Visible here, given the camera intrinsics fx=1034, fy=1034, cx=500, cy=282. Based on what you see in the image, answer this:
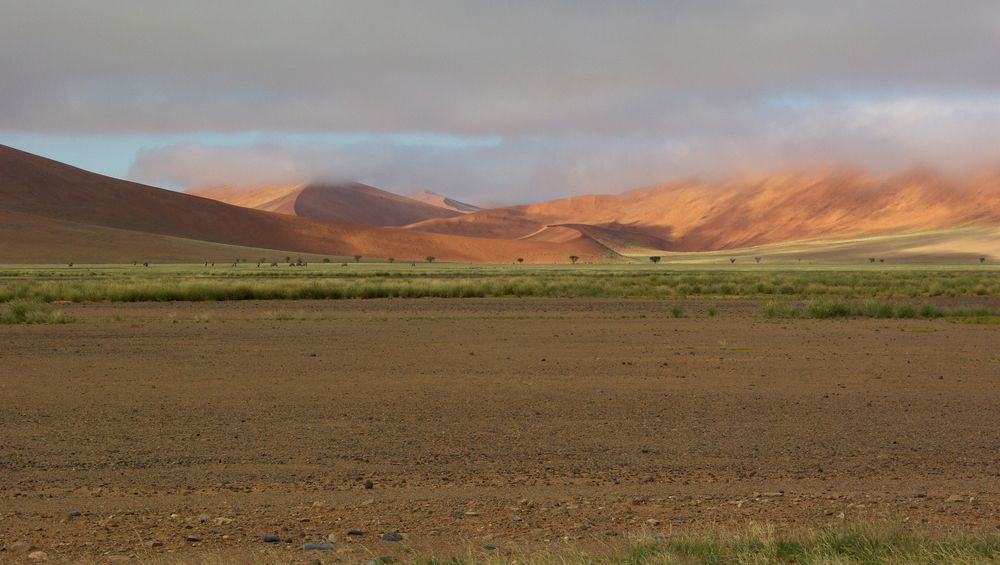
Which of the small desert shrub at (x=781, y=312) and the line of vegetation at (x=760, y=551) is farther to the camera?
the small desert shrub at (x=781, y=312)

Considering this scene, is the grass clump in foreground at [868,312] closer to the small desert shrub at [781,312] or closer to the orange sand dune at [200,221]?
the small desert shrub at [781,312]

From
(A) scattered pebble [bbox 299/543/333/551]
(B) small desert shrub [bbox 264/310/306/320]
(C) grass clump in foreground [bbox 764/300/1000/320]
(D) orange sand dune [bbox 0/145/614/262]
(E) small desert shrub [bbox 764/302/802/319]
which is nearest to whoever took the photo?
(A) scattered pebble [bbox 299/543/333/551]

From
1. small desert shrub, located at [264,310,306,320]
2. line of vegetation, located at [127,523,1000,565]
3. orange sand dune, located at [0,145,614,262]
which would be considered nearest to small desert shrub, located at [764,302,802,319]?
small desert shrub, located at [264,310,306,320]

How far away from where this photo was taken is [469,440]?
36.9 ft

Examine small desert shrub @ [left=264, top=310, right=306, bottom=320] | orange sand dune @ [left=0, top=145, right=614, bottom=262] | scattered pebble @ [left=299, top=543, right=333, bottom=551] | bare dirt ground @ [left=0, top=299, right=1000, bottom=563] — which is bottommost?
bare dirt ground @ [left=0, top=299, right=1000, bottom=563]

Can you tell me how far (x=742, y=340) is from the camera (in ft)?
77.6

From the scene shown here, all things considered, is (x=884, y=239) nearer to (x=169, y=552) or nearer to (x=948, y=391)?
(x=948, y=391)

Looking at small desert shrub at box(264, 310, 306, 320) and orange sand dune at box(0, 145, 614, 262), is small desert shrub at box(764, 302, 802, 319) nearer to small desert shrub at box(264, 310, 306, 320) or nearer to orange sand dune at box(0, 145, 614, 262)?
small desert shrub at box(264, 310, 306, 320)

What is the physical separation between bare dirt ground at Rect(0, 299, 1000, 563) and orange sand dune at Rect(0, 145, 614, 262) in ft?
434

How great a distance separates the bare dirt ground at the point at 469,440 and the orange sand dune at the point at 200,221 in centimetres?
13236

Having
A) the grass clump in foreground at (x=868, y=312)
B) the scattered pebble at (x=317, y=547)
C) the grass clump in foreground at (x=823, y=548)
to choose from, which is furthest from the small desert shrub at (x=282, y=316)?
the grass clump in foreground at (x=823, y=548)

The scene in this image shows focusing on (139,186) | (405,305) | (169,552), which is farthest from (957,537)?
(139,186)

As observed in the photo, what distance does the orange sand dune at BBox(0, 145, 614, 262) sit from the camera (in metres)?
155

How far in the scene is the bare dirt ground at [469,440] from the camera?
25.3ft
